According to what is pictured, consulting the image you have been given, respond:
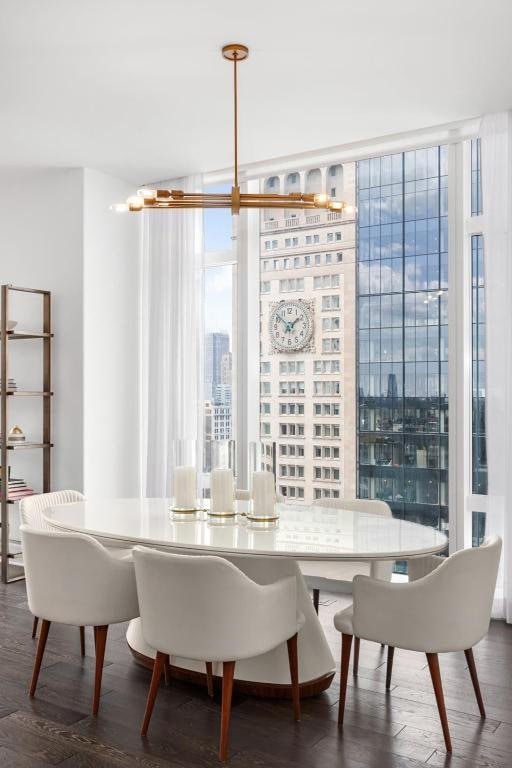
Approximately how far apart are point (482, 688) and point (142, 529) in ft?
5.30

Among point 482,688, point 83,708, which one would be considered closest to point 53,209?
point 83,708

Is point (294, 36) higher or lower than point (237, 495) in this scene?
Answer: higher

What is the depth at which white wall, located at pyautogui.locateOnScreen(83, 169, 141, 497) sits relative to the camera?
16.4 feet

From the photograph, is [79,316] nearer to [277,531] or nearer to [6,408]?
[6,408]

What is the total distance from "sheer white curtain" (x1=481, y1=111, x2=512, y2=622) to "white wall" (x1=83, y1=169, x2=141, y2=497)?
104 inches

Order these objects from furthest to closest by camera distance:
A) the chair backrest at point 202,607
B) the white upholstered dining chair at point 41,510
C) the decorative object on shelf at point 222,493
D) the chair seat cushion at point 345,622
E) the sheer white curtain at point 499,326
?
the sheer white curtain at point 499,326
the white upholstered dining chair at point 41,510
the decorative object on shelf at point 222,493
the chair seat cushion at point 345,622
the chair backrest at point 202,607

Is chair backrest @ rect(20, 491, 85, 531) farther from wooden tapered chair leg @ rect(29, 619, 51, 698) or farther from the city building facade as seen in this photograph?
the city building facade

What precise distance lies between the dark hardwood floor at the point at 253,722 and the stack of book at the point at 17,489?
1663 millimetres

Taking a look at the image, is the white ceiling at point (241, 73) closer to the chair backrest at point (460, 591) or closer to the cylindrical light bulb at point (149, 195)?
the cylindrical light bulb at point (149, 195)

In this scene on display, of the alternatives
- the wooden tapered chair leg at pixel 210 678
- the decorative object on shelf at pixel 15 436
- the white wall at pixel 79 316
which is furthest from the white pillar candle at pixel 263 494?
the decorative object on shelf at pixel 15 436

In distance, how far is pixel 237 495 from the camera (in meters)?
4.02

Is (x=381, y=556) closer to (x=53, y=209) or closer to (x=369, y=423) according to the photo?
(x=369, y=423)

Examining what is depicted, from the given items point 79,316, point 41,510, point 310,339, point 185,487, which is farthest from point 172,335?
point 185,487

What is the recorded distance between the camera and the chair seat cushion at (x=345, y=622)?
8.68 ft
